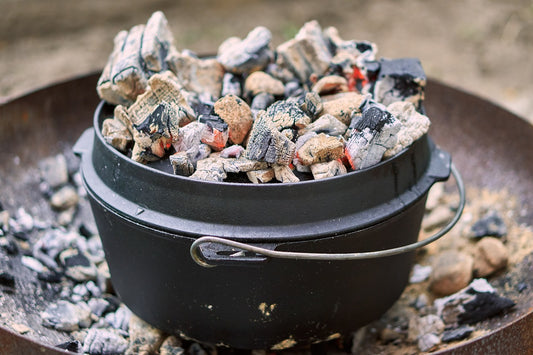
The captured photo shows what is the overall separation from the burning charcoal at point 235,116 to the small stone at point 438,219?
3.03 feet

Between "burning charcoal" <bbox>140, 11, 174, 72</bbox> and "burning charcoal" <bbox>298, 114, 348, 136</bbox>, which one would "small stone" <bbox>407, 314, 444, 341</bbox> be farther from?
"burning charcoal" <bbox>140, 11, 174, 72</bbox>

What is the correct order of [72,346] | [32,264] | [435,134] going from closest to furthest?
1. [72,346]
2. [32,264]
3. [435,134]

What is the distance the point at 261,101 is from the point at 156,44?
0.33 m

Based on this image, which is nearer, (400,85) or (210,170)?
(210,170)

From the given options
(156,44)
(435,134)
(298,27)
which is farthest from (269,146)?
(298,27)

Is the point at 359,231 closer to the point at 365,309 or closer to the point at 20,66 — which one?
the point at 365,309

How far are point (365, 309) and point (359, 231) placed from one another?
0.28 meters

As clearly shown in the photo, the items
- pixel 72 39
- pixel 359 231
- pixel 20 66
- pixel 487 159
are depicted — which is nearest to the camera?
pixel 359 231

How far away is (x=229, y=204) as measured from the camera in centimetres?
109

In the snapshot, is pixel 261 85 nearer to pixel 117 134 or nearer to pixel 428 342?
pixel 117 134

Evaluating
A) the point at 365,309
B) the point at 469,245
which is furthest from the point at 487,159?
the point at 365,309

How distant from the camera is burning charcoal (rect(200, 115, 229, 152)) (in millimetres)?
1206

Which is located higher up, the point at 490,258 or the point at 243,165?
the point at 243,165

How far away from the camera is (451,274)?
1.60 meters
